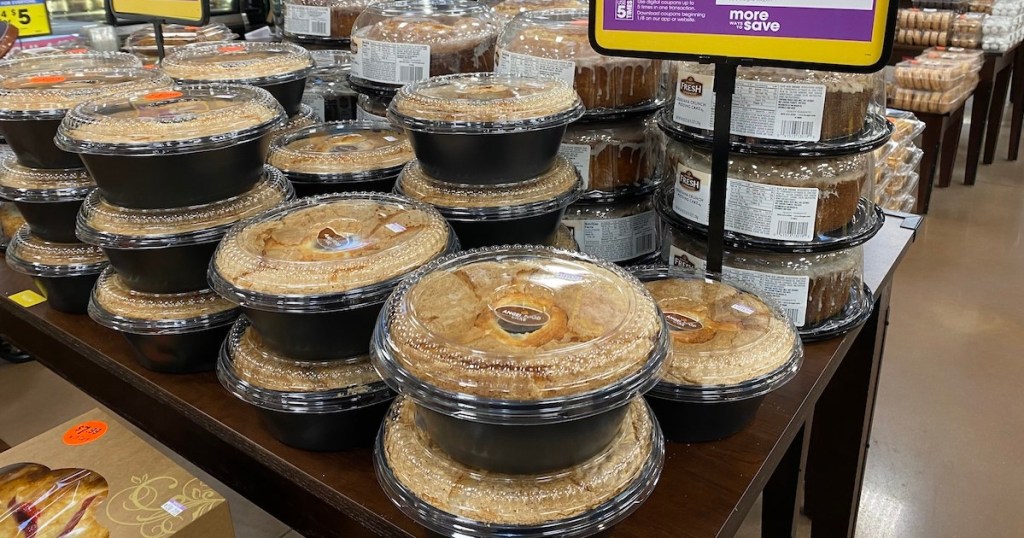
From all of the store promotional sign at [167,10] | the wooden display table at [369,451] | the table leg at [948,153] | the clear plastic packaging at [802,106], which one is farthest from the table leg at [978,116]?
the store promotional sign at [167,10]

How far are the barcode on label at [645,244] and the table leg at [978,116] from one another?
13.1 ft

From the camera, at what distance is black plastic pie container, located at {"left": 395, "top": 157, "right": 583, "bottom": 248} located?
1247mm

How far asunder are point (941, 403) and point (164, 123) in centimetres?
259

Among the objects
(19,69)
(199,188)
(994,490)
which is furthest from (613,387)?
(994,490)

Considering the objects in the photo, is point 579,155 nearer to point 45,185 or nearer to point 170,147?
point 170,147

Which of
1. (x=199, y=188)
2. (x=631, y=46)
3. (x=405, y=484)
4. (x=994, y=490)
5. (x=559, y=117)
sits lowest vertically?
(x=994, y=490)

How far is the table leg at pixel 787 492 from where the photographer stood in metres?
1.37

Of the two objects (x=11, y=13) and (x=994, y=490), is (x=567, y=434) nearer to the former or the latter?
(x=994, y=490)

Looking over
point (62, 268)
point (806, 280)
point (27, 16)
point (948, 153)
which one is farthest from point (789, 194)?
point (948, 153)

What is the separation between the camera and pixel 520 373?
2.55 ft

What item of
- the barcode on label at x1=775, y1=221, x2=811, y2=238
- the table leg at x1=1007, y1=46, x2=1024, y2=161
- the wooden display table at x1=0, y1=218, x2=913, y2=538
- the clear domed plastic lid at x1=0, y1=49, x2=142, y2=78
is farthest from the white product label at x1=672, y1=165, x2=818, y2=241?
the table leg at x1=1007, y1=46, x2=1024, y2=161

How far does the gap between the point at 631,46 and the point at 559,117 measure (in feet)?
0.55

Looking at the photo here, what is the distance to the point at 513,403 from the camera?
2.51ft

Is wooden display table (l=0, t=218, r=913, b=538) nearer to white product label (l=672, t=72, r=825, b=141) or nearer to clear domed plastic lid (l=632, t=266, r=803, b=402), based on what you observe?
clear domed plastic lid (l=632, t=266, r=803, b=402)
